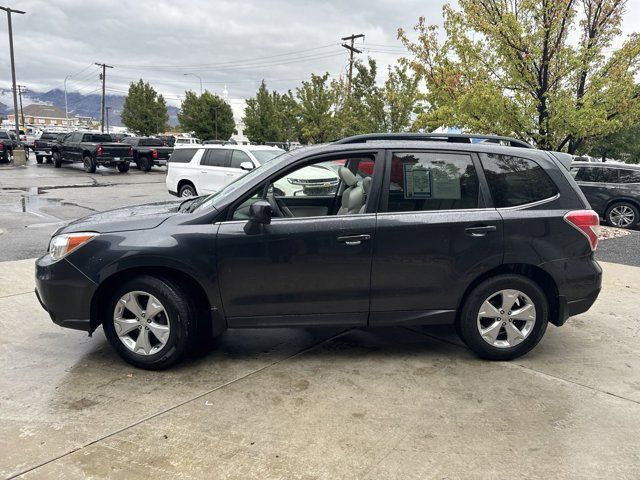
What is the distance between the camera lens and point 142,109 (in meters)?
50.4

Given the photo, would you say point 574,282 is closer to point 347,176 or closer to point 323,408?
point 347,176

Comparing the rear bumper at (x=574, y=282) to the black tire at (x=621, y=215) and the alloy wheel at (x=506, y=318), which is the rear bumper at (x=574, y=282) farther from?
the black tire at (x=621, y=215)

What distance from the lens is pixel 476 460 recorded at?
107 inches

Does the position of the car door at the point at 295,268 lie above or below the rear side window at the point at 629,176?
below

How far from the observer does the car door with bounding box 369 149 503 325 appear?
374cm

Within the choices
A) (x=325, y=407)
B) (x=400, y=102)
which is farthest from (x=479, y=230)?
(x=400, y=102)

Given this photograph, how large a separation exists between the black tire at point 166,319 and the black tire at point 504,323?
6.95 ft

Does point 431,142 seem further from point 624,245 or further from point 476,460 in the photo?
point 624,245

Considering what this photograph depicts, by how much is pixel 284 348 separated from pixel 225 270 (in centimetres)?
98

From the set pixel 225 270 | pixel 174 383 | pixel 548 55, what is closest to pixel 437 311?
pixel 225 270

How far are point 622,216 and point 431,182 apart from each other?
9.30 m

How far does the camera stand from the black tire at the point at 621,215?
10.9 meters

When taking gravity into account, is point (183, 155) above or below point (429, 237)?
above

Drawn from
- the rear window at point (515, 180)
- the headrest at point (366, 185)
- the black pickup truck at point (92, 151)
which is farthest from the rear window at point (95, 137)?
the rear window at point (515, 180)
